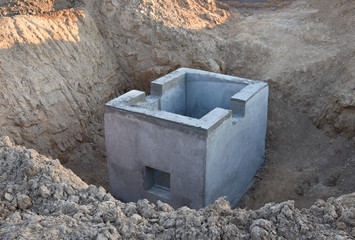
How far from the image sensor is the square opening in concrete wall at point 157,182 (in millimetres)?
8891

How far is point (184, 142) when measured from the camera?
794 centimetres

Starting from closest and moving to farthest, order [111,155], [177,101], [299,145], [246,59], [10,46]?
[111,155] < [10,46] < [177,101] < [299,145] < [246,59]

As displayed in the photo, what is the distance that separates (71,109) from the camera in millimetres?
10906

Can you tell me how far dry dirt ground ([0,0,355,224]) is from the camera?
9.91 m

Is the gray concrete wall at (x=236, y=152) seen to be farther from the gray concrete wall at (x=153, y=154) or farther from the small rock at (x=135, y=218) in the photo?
the small rock at (x=135, y=218)

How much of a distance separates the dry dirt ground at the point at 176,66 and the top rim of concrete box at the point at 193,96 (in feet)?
7.43

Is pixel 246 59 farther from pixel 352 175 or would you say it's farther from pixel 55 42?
pixel 55 42

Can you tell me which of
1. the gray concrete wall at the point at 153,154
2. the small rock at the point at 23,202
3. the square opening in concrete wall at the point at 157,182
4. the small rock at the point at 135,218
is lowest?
the square opening in concrete wall at the point at 157,182

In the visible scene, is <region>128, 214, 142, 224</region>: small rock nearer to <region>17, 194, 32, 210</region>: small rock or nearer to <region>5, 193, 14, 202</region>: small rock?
<region>17, 194, 32, 210</region>: small rock

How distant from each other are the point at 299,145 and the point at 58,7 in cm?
889

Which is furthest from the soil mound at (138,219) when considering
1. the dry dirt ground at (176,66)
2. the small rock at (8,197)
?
the dry dirt ground at (176,66)

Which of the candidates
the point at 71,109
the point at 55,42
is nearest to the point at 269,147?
the point at 71,109

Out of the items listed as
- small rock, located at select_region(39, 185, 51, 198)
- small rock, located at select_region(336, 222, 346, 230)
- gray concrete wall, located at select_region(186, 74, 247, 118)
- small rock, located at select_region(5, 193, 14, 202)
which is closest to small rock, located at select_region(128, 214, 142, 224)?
small rock, located at select_region(39, 185, 51, 198)

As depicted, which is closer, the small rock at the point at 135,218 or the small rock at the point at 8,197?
the small rock at the point at 135,218
